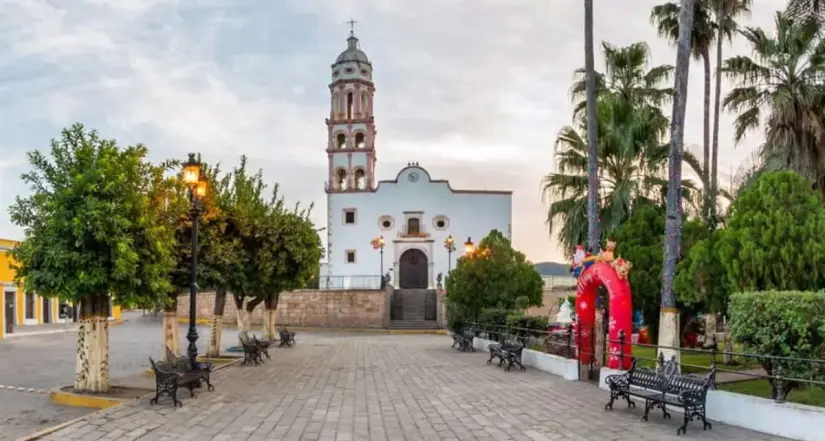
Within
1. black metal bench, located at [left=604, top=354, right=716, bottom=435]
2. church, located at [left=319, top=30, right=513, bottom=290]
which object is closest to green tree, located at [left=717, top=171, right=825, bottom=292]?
black metal bench, located at [left=604, top=354, right=716, bottom=435]

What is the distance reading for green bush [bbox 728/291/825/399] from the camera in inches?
337

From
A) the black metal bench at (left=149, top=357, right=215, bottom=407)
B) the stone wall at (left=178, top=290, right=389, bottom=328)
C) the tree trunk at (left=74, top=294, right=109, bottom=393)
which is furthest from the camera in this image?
the stone wall at (left=178, top=290, right=389, bottom=328)

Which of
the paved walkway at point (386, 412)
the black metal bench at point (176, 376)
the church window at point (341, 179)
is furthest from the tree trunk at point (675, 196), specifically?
the church window at point (341, 179)

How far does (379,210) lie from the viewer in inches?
1886

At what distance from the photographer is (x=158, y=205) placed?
43.3 feet

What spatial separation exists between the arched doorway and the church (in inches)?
2.6

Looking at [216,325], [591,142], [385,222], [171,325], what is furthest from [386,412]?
[385,222]

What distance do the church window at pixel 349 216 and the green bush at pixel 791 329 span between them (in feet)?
131

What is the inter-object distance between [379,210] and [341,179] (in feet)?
12.2

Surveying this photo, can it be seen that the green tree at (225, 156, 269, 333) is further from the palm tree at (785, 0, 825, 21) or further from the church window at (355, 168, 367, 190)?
the church window at (355, 168, 367, 190)

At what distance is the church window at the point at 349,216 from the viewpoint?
1890 inches

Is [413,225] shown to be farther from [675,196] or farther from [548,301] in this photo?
[675,196]

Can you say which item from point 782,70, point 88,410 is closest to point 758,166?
point 782,70

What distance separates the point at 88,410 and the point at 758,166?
49.3 feet
